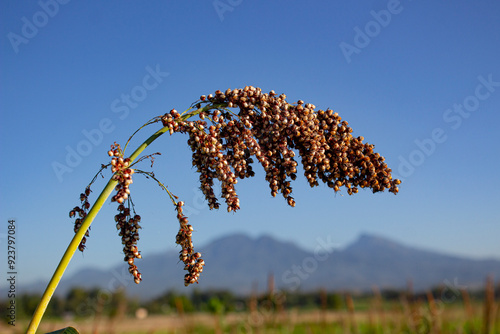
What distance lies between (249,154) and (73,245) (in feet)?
4.44

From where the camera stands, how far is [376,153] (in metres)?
3.54

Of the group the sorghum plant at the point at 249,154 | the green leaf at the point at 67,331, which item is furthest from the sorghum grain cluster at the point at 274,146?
the green leaf at the point at 67,331

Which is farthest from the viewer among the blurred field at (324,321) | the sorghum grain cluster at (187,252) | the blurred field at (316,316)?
the blurred field at (324,321)

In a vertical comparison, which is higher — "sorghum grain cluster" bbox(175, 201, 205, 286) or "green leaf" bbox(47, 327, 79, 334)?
"sorghum grain cluster" bbox(175, 201, 205, 286)

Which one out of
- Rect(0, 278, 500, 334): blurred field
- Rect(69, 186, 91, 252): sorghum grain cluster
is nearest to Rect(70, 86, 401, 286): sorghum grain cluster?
Rect(69, 186, 91, 252): sorghum grain cluster

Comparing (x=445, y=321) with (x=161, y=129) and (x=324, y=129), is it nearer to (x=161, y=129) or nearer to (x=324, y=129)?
(x=324, y=129)

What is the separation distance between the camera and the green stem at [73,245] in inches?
108

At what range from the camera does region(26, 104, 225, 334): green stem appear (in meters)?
2.76

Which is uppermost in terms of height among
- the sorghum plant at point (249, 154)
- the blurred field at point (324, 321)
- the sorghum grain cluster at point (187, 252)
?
the sorghum plant at point (249, 154)

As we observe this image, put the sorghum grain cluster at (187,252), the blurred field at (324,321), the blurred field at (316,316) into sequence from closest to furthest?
the sorghum grain cluster at (187,252)
the blurred field at (316,316)
the blurred field at (324,321)

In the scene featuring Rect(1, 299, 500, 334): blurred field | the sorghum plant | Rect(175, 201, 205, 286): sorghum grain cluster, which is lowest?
Rect(1, 299, 500, 334): blurred field

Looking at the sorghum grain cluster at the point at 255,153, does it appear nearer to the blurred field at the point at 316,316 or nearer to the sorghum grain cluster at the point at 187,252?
the sorghum grain cluster at the point at 187,252

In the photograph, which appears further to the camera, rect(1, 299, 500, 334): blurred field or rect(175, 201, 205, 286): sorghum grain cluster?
rect(1, 299, 500, 334): blurred field

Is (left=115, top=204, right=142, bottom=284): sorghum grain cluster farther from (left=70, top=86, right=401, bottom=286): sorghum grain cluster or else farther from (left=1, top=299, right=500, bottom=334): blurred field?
(left=1, top=299, right=500, bottom=334): blurred field
